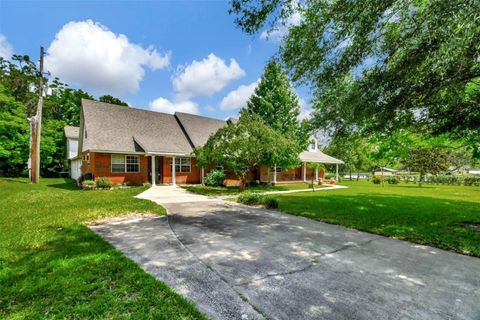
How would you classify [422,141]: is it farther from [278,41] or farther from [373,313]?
[373,313]

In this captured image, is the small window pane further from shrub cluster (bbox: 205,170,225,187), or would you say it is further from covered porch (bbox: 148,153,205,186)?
shrub cluster (bbox: 205,170,225,187)

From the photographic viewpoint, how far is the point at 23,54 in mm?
35281

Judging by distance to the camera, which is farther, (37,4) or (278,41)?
(37,4)

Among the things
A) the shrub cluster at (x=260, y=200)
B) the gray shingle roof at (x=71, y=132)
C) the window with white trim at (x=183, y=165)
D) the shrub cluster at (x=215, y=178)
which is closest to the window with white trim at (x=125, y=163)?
the window with white trim at (x=183, y=165)

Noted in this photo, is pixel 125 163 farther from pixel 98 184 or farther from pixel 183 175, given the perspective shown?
pixel 183 175

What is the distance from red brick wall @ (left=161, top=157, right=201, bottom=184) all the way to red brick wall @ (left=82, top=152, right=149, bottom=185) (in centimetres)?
141

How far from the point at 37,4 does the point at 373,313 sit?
12631 mm

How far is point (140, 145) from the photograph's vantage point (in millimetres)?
17469

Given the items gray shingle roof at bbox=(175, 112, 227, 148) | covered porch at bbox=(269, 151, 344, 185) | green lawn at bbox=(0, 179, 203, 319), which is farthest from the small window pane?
covered porch at bbox=(269, 151, 344, 185)

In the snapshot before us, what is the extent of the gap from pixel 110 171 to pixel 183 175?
17.6 feet

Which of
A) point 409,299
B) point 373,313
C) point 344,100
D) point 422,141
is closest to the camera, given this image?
point 373,313

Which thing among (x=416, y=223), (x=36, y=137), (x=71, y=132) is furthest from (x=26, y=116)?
(x=416, y=223)

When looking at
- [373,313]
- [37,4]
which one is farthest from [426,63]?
[37,4]

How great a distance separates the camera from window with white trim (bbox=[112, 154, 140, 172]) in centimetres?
1688
